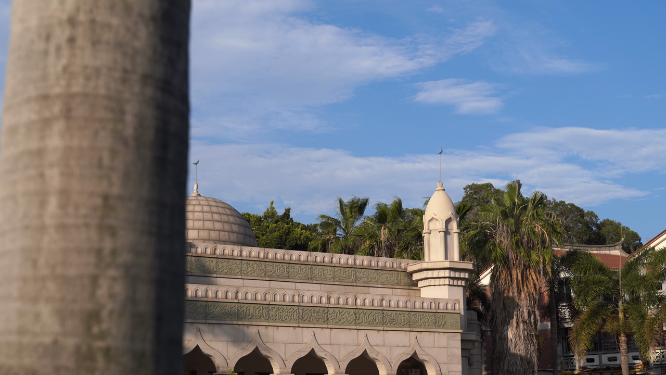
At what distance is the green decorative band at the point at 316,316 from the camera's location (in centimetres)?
2147

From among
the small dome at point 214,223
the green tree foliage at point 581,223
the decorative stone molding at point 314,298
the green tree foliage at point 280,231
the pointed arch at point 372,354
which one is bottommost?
the pointed arch at point 372,354

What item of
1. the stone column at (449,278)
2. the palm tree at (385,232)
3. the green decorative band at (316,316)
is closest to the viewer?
the green decorative band at (316,316)

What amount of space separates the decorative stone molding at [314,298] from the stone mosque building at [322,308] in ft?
0.10

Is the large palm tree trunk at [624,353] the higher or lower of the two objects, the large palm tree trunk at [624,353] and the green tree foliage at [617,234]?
the lower

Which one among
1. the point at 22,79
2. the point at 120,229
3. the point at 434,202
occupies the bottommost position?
the point at 120,229

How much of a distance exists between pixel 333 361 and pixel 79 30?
66.7 ft

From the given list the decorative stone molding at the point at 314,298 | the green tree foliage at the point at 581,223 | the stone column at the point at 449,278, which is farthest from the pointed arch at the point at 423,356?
the green tree foliage at the point at 581,223

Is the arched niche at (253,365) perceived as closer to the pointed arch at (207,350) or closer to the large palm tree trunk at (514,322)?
the pointed arch at (207,350)

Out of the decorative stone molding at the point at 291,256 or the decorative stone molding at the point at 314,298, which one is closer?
the decorative stone molding at the point at 314,298

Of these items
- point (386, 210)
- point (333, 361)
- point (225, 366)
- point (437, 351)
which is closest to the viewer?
point (225, 366)

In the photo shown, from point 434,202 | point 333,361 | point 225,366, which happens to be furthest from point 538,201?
point 225,366

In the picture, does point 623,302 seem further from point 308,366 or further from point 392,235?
point 308,366

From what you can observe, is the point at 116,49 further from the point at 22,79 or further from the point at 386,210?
the point at 386,210

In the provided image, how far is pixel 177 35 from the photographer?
144 inches
